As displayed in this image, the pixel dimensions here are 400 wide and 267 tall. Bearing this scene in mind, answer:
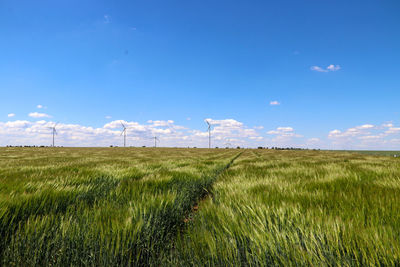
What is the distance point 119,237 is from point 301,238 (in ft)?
4.77

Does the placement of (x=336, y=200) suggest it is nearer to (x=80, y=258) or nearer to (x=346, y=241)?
(x=346, y=241)

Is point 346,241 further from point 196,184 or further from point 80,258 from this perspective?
point 196,184

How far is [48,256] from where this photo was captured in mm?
1384

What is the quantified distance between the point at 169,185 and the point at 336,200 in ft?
9.03

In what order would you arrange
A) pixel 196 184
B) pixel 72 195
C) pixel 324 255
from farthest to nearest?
pixel 196 184
pixel 72 195
pixel 324 255

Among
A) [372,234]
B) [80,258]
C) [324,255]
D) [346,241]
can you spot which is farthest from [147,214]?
[372,234]

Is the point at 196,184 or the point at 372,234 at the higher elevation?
the point at 372,234

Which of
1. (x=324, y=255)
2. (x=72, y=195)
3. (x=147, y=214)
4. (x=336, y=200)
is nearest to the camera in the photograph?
(x=324, y=255)

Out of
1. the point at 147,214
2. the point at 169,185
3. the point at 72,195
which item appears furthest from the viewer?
the point at 169,185

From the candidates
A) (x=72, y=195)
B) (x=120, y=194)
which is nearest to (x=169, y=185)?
(x=120, y=194)

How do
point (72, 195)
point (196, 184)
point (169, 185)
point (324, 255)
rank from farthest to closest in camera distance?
1. point (196, 184)
2. point (169, 185)
3. point (72, 195)
4. point (324, 255)

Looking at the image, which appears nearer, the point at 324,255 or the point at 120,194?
the point at 324,255

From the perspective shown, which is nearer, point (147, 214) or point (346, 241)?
point (346, 241)

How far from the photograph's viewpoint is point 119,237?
148 centimetres
